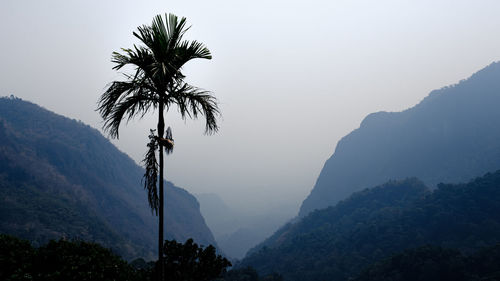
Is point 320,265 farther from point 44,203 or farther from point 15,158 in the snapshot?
point 15,158

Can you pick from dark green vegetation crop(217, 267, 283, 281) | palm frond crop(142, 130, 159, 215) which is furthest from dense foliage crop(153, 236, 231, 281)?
dark green vegetation crop(217, 267, 283, 281)

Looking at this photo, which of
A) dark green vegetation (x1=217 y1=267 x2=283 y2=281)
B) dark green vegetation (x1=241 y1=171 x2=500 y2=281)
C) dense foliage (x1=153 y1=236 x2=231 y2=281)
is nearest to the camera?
dense foliage (x1=153 y1=236 x2=231 y2=281)

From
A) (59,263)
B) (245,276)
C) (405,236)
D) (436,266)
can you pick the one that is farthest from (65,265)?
(405,236)

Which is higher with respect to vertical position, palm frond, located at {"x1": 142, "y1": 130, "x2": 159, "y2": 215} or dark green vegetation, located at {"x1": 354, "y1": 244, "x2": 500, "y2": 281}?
palm frond, located at {"x1": 142, "y1": 130, "x2": 159, "y2": 215}

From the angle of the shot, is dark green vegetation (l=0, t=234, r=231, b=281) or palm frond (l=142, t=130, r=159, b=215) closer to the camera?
palm frond (l=142, t=130, r=159, b=215)

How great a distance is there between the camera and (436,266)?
82500 mm

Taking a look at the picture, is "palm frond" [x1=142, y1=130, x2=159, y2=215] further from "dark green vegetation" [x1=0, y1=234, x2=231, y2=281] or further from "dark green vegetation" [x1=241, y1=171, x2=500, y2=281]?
"dark green vegetation" [x1=241, y1=171, x2=500, y2=281]

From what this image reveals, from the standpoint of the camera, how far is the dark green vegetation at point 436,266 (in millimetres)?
79438

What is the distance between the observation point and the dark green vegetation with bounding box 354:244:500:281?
79438mm

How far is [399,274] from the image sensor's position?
8562cm

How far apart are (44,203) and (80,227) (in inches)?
1022

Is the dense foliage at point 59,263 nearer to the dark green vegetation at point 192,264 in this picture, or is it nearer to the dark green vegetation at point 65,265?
the dark green vegetation at point 65,265

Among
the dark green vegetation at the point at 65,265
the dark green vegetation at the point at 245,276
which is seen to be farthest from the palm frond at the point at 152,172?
the dark green vegetation at the point at 245,276

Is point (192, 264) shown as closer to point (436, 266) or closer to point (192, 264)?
point (192, 264)
